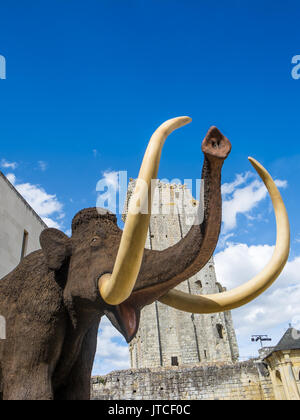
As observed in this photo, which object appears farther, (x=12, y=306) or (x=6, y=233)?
(x=6, y=233)

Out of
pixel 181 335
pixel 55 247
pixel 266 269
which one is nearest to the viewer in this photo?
pixel 266 269

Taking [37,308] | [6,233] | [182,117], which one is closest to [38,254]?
[37,308]

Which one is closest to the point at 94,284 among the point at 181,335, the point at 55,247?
the point at 55,247

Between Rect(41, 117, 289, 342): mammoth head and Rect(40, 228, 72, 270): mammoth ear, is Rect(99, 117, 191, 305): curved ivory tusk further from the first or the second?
Rect(40, 228, 72, 270): mammoth ear

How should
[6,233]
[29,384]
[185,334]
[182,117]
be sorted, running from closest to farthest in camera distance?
[182,117] < [29,384] < [6,233] < [185,334]

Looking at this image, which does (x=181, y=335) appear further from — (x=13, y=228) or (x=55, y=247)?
(x=55, y=247)

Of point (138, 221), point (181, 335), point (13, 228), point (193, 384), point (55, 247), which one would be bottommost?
point (138, 221)

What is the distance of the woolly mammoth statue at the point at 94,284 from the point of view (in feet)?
6.40

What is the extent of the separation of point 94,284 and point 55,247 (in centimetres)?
59

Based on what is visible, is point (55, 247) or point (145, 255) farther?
point (55, 247)

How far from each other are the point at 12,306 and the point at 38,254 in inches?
20.1

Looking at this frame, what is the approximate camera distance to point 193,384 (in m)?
16.8

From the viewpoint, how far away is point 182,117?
2170 millimetres
